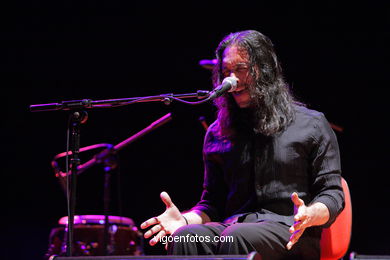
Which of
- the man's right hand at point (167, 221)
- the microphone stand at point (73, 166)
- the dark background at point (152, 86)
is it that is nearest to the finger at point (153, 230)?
the man's right hand at point (167, 221)

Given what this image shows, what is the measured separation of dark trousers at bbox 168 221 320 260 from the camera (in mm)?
2123

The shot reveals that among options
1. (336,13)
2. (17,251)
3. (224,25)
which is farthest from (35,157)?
(336,13)

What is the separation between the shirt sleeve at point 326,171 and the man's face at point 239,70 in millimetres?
383

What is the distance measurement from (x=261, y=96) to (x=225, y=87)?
1.00ft

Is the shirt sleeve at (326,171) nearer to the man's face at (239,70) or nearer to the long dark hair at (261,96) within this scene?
the long dark hair at (261,96)

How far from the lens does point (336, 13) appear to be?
187 inches

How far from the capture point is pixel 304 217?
→ 2.07m

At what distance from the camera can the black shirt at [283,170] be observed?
243 cm

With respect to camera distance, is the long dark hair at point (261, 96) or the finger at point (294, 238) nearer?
the finger at point (294, 238)

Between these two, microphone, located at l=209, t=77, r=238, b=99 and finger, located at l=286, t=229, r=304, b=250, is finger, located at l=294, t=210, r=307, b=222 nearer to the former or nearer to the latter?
finger, located at l=286, t=229, r=304, b=250

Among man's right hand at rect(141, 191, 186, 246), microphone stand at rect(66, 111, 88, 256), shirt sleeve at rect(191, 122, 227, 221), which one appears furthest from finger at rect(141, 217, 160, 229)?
shirt sleeve at rect(191, 122, 227, 221)

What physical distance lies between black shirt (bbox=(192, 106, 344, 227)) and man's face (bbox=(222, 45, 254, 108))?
7.8 inches

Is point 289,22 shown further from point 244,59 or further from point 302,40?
point 244,59

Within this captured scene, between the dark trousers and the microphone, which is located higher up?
the microphone
